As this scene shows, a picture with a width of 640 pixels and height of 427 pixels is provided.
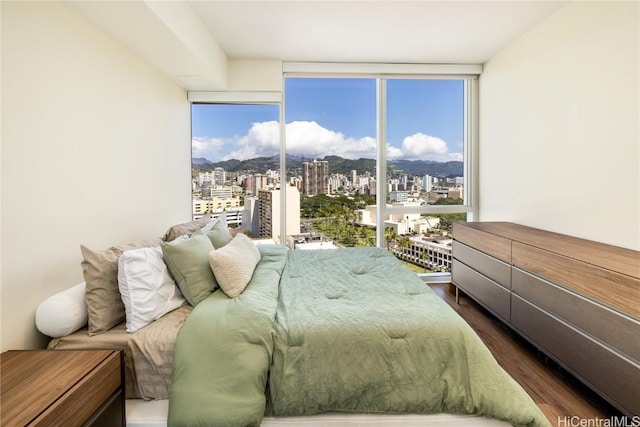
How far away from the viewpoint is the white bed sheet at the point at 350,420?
1.36 m

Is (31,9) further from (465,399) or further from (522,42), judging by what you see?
(522,42)

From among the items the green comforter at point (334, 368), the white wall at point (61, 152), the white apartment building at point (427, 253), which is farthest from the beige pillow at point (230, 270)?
the white apartment building at point (427, 253)

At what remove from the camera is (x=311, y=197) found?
3.78 metres

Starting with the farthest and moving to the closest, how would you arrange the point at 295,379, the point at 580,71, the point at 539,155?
the point at 539,155 → the point at 580,71 → the point at 295,379

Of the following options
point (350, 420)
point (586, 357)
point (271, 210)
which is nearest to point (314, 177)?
point (271, 210)

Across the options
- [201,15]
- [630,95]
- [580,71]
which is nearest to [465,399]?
[630,95]

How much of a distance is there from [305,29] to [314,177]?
63.2 inches

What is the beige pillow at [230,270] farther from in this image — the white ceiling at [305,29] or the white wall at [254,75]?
the white wall at [254,75]

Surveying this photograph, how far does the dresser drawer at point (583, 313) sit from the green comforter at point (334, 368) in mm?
598

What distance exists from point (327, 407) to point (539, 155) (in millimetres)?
2836

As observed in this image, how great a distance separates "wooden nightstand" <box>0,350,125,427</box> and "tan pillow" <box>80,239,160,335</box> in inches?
7.7

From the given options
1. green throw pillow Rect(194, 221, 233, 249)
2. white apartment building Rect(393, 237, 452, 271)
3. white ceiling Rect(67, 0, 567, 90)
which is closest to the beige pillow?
green throw pillow Rect(194, 221, 233, 249)

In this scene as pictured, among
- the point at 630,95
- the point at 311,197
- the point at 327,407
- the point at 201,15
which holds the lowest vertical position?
the point at 327,407

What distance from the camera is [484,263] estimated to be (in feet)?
8.96
